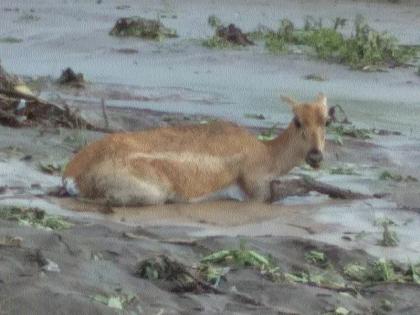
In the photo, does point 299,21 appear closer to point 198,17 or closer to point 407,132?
point 198,17

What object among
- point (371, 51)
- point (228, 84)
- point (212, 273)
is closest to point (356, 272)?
point (212, 273)

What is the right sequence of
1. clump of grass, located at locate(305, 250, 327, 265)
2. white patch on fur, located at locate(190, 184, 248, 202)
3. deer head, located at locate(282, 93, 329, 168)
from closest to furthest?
clump of grass, located at locate(305, 250, 327, 265)
white patch on fur, located at locate(190, 184, 248, 202)
deer head, located at locate(282, 93, 329, 168)

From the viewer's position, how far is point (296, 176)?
1121 cm

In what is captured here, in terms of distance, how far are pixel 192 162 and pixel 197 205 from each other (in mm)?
318

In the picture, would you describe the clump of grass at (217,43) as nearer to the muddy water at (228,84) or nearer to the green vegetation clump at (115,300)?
the muddy water at (228,84)

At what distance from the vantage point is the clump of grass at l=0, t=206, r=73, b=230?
27.2ft

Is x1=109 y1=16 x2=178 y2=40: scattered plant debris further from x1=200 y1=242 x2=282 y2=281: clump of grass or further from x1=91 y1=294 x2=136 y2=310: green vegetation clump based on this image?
x1=91 y1=294 x2=136 y2=310: green vegetation clump

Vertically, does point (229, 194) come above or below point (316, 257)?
below

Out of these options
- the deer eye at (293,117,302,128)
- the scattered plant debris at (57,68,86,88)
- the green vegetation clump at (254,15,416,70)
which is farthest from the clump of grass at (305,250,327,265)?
the green vegetation clump at (254,15,416,70)

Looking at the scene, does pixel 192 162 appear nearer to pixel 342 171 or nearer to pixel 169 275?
pixel 342 171

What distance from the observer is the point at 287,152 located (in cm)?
1083

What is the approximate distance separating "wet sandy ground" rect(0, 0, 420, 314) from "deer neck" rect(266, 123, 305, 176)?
13.3 inches

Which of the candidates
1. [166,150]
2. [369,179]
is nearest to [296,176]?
[369,179]

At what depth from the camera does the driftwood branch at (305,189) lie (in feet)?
34.2
